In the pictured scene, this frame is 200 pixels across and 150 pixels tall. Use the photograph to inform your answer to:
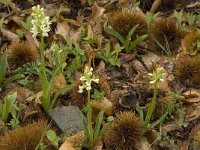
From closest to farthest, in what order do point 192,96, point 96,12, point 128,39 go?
point 192,96 < point 128,39 < point 96,12

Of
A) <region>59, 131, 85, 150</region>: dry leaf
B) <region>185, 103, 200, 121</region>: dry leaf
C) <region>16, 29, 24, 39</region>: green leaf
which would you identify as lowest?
<region>185, 103, 200, 121</region>: dry leaf

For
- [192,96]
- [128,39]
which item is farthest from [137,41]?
[192,96]

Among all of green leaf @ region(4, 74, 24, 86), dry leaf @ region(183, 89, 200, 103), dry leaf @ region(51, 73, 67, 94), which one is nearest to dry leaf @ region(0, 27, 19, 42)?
green leaf @ region(4, 74, 24, 86)

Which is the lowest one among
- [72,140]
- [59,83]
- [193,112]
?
[193,112]

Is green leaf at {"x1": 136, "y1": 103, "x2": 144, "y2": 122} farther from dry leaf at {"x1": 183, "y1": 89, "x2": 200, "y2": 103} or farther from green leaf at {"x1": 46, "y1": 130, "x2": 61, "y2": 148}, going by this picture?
green leaf at {"x1": 46, "y1": 130, "x2": 61, "y2": 148}

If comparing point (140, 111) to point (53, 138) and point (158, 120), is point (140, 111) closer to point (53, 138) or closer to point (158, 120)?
point (158, 120)

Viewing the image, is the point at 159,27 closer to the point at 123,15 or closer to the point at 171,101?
the point at 123,15

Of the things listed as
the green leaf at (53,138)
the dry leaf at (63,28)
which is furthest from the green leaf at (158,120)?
the dry leaf at (63,28)

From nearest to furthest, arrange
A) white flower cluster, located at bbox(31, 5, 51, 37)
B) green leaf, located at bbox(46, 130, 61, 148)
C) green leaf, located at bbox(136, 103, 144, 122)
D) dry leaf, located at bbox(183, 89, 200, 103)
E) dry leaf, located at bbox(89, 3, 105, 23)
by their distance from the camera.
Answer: white flower cluster, located at bbox(31, 5, 51, 37)
green leaf, located at bbox(46, 130, 61, 148)
green leaf, located at bbox(136, 103, 144, 122)
dry leaf, located at bbox(183, 89, 200, 103)
dry leaf, located at bbox(89, 3, 105, 23)
